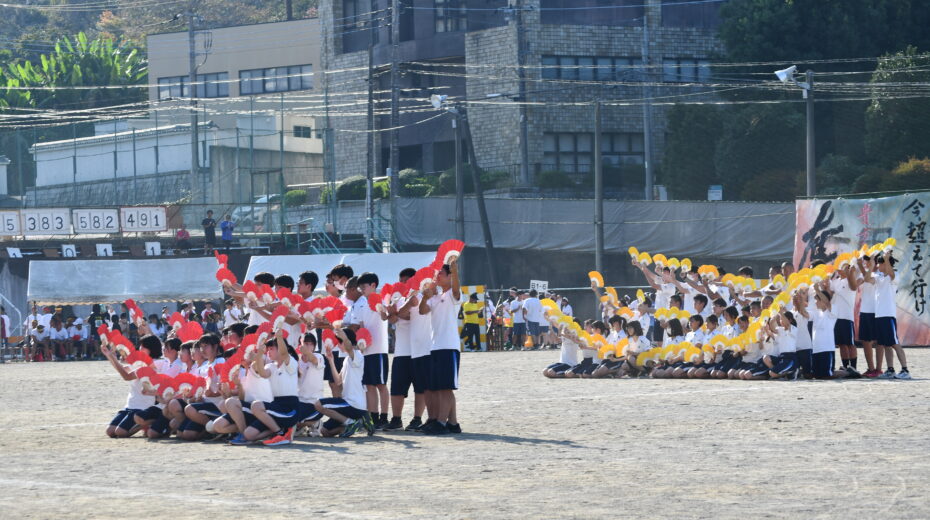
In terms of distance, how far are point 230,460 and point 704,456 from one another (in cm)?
427

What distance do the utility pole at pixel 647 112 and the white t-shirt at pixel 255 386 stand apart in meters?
42.6

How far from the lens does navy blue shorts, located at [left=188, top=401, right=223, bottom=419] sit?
1545 cm

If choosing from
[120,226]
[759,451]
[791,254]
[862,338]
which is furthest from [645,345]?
[120,226]

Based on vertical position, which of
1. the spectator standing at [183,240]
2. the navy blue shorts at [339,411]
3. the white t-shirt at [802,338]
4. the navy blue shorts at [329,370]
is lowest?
the navy blue shorts at [339,411]

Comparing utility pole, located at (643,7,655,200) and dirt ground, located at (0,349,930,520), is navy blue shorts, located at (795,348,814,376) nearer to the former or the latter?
dirt ground, located at (0,349,930,520)

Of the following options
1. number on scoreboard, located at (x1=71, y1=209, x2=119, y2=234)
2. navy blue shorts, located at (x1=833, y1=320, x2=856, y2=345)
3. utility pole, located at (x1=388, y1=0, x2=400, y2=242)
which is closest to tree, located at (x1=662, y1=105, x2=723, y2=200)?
utility pole, located at (x1=388, y1=0, x2=400, y2=242)

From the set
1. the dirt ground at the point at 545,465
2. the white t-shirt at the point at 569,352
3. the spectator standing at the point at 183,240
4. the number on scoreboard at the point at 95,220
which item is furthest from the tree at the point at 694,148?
the dirt ground at the point at 545,465

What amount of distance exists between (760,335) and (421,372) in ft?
27.3

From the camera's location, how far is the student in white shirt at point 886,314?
2169cm

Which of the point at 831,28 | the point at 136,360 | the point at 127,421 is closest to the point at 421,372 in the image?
the point at 136,360

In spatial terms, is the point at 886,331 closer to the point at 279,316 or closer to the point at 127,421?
the point at 279,316

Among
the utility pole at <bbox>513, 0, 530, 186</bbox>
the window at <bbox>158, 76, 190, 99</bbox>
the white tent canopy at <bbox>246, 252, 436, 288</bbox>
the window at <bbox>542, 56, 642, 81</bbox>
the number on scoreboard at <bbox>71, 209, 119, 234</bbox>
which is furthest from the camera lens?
the window at <bbox>158, 76, 190, 99</bbox>

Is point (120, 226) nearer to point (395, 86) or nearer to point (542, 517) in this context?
point (395, 86)

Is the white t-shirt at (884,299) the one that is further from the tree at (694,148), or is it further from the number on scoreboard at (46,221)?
the number on scoreboard at (46,221)
